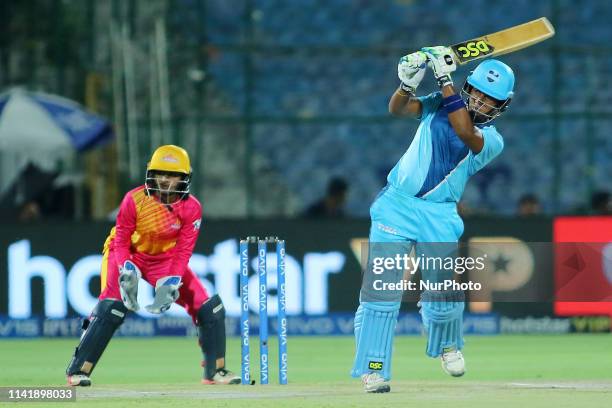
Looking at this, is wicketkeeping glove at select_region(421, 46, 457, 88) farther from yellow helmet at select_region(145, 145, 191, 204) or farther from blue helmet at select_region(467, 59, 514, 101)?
yellow helmet at select_region(145, 145, 191, 204)

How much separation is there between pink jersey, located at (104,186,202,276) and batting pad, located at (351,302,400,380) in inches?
62.9

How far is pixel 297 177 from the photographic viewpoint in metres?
19.7

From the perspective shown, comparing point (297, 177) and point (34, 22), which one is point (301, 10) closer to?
point (297, 177)

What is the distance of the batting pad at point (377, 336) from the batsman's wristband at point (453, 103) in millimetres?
1197

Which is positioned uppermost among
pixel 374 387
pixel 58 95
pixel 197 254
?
pixel 58 95

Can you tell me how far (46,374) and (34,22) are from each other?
7600 millimetres

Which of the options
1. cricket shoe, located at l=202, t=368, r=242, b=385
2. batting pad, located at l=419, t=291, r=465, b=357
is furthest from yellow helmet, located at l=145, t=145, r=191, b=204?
batting pad, located at l=419, t=291, r=465, b=357

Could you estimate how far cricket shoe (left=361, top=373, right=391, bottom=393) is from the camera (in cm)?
964

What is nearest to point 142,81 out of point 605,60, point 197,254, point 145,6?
point 145,6

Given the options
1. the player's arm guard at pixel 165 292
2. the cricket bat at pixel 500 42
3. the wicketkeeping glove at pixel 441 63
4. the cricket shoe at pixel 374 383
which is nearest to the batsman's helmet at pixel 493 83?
the cricket bat at pixel 500 42

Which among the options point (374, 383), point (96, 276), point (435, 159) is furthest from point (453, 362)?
point (96, 276)

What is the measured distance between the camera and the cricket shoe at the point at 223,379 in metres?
10.7

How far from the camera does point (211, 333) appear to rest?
10812 millimetres

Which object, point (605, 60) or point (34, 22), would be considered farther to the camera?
point (605, 60)
